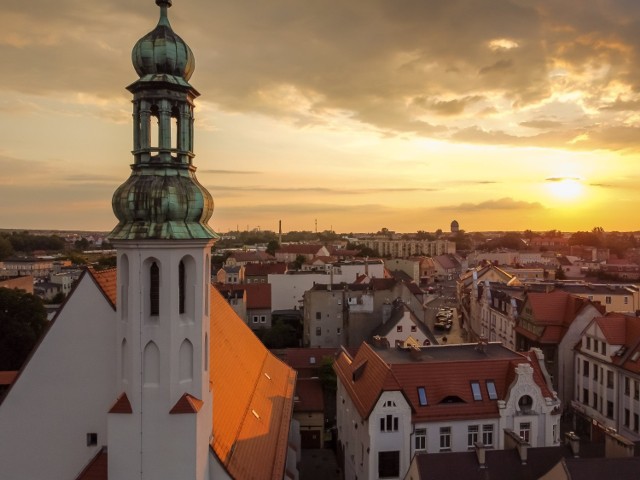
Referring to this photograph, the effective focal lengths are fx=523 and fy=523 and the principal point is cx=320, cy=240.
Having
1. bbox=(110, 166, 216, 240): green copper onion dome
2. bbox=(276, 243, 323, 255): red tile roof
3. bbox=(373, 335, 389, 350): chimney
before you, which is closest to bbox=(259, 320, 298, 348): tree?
bbox=(373, 335, 389, 350): chimney

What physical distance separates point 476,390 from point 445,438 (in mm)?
3149

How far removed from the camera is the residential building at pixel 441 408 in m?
27.4

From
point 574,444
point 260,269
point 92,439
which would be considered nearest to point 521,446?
point 574,444

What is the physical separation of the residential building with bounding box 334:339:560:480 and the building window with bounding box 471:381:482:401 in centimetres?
6

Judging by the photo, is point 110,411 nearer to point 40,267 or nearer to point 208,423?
point 208,423

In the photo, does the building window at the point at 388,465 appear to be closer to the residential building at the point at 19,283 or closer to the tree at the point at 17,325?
the tree at the point at 17,325

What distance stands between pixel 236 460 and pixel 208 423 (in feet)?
7.33

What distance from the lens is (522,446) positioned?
71.3 ft

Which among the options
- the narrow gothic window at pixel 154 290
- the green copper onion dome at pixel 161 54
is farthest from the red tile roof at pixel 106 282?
the green copper onion dome at pixel 161 54

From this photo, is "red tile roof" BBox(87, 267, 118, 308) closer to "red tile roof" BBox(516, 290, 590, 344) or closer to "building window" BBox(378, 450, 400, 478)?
"building window" BBox(378, 450, 400, 478)

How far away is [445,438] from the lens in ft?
92.6

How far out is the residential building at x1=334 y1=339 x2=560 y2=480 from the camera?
27.4 m

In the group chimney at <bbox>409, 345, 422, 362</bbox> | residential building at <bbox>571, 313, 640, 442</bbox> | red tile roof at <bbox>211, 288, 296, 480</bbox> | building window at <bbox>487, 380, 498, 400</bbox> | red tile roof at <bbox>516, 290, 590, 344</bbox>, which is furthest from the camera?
red tile roof at <bbox>516, 290, 590, 344</bbox>

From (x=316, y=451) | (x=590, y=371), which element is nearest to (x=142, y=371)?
(x=316, y=451)
